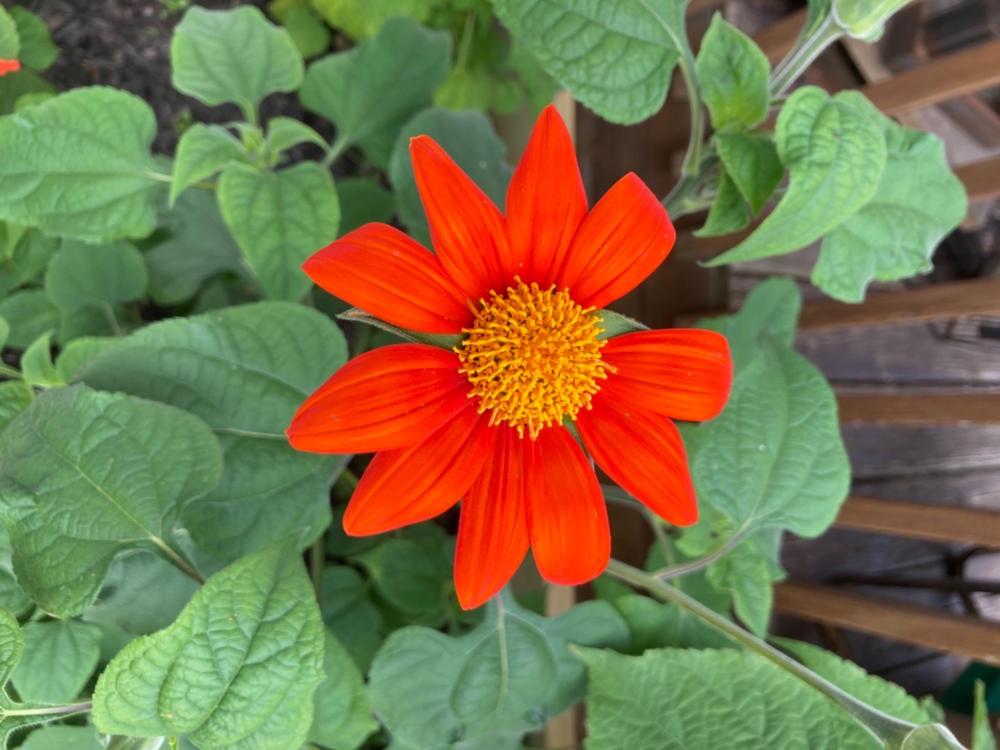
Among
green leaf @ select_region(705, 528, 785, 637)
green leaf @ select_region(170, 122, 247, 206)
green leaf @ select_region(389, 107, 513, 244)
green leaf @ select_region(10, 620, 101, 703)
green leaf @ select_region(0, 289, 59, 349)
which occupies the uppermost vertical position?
green leaf @ select_region(170, 122, 247, 206)

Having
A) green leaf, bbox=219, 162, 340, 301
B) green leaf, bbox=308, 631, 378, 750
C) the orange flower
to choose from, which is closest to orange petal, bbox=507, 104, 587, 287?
the orange flower

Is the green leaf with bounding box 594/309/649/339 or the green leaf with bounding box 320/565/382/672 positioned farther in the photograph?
the green leaf with bounding box 320/565/382/672

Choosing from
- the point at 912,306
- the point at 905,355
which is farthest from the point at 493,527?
the point at 905,355

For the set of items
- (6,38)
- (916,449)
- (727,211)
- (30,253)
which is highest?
(6,38)

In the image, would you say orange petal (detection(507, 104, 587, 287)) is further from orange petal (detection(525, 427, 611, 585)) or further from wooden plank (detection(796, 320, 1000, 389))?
wooden plank (detection(796, 320, 1000, 389))

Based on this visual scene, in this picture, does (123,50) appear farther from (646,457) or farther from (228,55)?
(646,457)
